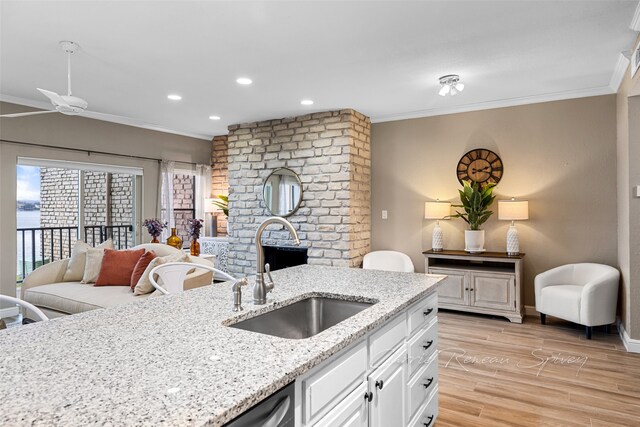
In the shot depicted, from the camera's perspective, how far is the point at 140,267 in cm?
359

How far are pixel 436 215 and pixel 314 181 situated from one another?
1582 millimetres

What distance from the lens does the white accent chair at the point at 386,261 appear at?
4.93 meters

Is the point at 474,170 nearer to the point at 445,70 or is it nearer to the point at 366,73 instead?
the point at 445,70

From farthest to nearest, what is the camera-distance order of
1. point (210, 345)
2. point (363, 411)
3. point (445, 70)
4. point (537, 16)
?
point (445, 70), point (537, 16), point (363, 411), point (210, 345)

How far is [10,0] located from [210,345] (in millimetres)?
2561

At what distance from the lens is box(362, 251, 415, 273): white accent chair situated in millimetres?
4934

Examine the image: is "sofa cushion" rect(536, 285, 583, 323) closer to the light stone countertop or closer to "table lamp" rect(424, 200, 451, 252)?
"table lamp" rect(424, 200, 451, 252)

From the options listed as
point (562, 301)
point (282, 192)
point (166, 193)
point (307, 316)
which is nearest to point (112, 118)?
point (166, 193)

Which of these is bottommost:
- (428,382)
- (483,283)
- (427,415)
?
(427,415)

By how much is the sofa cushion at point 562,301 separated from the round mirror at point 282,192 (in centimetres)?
301

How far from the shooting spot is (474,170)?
4.77m

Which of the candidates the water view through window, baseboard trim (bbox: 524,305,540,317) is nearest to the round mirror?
the water view through window

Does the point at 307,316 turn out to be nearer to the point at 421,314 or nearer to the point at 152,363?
the point at 421,314

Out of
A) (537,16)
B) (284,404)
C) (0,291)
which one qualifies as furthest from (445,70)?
(0,291)
